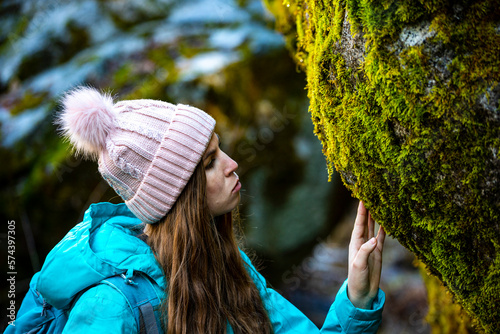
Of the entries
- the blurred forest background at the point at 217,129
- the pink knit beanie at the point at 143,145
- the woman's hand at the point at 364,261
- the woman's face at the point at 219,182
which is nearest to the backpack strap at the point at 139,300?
the pink knit beanie at the point at 143,145

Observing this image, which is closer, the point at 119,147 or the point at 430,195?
the point at 430,195

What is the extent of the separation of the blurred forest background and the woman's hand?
260 centimetres

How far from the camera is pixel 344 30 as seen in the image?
1.67 m

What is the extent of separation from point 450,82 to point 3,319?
16.0 feet

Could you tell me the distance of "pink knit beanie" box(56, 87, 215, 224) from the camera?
219 centimetres

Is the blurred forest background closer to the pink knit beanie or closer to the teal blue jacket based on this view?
the pink knit beanie

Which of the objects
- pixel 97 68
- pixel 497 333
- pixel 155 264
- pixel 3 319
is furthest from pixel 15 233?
pixel 497 333

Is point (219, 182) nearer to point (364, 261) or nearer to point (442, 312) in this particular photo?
point (364, 261)

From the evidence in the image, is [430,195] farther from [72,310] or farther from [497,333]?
[72,310]

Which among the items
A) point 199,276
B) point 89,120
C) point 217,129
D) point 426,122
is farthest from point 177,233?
point 217,129

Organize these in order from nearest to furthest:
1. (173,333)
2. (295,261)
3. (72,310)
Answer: (72,310)
(173,333)
(295,261)

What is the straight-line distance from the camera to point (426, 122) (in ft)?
4.89

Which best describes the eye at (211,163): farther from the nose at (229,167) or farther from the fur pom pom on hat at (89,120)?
the fur pom pom on hat at (89,120)

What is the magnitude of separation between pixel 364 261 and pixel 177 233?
101cm
